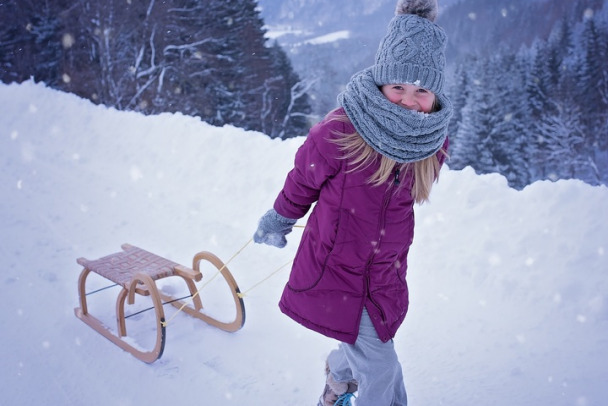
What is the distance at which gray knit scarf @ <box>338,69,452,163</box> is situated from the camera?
200 centimetres

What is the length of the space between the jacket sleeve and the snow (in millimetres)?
1517

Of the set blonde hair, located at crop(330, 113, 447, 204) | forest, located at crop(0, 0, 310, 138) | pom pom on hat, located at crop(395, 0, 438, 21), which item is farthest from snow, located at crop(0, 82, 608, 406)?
forest, located at crop(0, 0, 310, 138)

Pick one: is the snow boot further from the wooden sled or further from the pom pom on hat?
the pom pom on hat

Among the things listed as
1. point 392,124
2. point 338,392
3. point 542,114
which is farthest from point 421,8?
point 542,114

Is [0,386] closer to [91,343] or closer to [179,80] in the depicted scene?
[91,343]

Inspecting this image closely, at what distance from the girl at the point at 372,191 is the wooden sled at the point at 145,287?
1.32m

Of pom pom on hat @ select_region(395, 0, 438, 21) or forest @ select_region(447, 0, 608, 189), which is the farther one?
forest @ select_region(447, 0, 608, 189)

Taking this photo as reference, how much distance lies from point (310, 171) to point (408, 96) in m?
0.58

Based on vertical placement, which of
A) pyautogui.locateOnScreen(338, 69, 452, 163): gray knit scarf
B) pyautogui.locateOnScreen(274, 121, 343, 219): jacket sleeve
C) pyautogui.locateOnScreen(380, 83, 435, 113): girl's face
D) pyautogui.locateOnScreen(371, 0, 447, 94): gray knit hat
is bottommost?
pyautogui.locateOnScreen(274, 121, 343, 219): jacket sleeve

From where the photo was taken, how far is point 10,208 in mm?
5996

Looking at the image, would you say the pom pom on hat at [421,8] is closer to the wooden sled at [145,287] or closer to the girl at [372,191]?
the girl at [372,191]

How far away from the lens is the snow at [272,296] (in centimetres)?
314

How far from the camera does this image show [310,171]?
221 cm

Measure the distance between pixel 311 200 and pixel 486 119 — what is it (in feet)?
111
